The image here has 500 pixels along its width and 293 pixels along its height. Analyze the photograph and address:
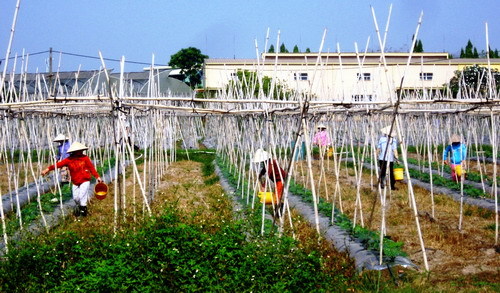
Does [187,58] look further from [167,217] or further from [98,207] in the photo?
[167,217]

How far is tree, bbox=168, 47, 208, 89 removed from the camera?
188 feet

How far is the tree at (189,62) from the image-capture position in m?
57.4

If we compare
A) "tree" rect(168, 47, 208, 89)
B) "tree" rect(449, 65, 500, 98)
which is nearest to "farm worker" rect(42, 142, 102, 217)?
"tree" rect(449, 65, 500, 98)

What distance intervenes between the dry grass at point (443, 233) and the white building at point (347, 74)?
221cm

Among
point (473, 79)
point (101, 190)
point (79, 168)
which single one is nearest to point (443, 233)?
point (101, 190)

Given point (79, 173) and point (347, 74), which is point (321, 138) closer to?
point (79, 173)

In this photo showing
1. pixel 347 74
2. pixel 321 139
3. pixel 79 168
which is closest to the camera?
pixel 79 168

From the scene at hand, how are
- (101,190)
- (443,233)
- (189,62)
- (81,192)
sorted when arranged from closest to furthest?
(443,233)
(101,190)
(81,192)
(189,62)

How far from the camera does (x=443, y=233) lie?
960 cm

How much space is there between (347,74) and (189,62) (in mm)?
18793

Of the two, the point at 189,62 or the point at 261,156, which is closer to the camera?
the point at 261,156

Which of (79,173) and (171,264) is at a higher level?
(79,173)

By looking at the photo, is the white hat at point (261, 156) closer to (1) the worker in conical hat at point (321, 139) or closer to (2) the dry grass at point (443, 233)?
(1) the worker in conical hat at point (321, 139)

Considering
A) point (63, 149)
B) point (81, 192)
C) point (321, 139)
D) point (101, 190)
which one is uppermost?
point (63, 149)
